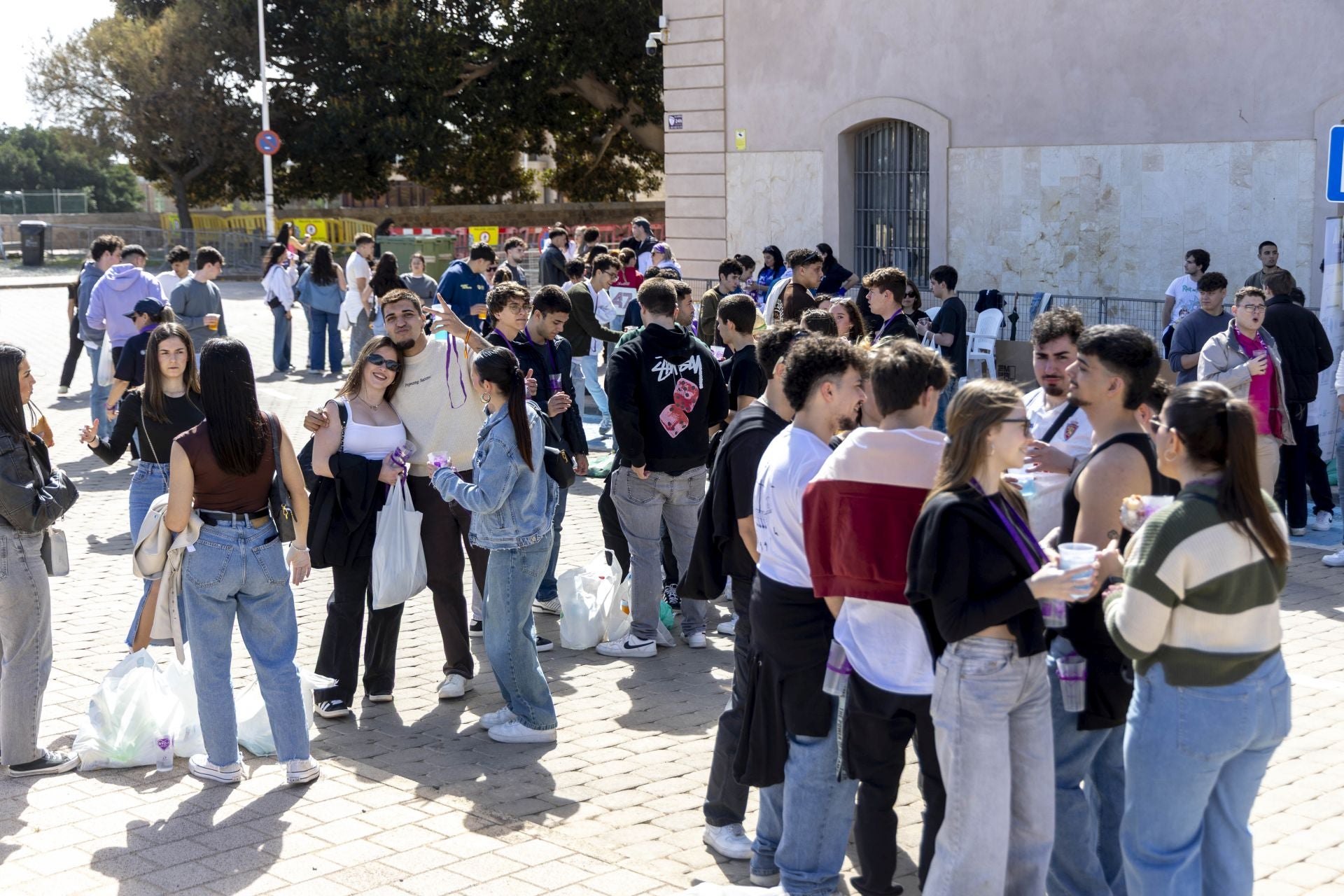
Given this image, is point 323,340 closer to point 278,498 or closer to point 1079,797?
point 278,498

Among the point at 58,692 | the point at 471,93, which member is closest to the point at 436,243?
the point at 471,93

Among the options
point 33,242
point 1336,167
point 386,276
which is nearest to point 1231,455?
point 1336,167

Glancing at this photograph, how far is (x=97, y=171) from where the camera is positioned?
74.3m

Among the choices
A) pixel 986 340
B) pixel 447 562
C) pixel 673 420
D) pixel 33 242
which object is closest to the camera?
pixel 447 562

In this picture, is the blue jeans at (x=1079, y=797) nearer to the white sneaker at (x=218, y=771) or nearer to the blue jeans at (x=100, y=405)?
the white sneaker at (x=218, y=771)

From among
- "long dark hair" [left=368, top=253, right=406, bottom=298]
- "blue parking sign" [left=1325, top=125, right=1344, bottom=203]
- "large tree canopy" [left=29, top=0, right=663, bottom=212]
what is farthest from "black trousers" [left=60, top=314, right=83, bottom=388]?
"large tree canopy" [left=29, top=0, right=663, bottom=212]

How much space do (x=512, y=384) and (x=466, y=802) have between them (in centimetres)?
170

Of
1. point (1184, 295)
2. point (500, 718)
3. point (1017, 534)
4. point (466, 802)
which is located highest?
point (1184, 295)

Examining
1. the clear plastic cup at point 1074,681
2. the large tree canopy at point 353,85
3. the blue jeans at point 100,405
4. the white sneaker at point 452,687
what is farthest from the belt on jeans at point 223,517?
the large tree canopy at point 353,85

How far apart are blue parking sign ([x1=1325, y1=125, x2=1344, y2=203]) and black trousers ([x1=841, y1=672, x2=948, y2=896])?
6880 mm

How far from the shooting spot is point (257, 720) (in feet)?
20.4

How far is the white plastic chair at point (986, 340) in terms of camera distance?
48.0ft

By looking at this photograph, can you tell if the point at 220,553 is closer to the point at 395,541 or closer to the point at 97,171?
the point at 395,541

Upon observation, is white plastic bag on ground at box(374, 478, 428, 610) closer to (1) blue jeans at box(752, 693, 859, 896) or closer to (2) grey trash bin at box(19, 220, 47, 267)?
(1) blue jeans at box(752, 693, 859, 896)
